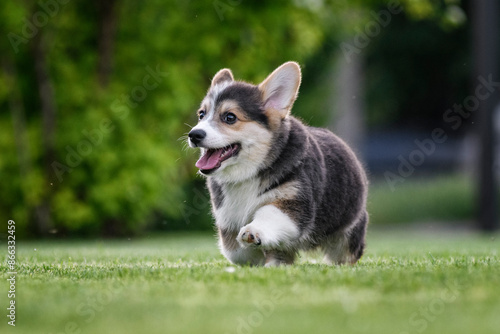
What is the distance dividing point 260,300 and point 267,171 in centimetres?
184

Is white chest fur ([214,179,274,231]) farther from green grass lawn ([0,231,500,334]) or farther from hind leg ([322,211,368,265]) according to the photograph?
hind leg ([322,211,368,265])

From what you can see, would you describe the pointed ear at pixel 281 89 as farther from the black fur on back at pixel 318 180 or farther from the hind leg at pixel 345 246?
the hind leg at pixel 345 246

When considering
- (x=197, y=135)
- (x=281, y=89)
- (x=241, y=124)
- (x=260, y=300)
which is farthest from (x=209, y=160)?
(x=260, y=300)

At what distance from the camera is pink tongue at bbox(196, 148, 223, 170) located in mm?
5216

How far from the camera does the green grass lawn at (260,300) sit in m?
3.00

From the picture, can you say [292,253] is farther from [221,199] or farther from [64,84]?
[64,84]

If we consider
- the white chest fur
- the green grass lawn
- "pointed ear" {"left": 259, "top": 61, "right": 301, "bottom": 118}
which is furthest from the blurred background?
the green grass lawn

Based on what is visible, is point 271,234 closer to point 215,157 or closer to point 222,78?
point 215,157

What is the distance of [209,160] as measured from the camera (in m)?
5.26

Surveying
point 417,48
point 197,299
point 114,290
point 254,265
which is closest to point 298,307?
point 197,299

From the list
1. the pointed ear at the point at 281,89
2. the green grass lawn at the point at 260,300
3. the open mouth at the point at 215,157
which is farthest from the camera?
the pointed ear at the point at 281,89

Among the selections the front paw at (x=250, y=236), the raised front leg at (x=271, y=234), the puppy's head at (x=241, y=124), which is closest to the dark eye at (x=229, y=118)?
the puppy's head at (x=241, y=124)

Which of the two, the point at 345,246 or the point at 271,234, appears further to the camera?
the point at 345,246

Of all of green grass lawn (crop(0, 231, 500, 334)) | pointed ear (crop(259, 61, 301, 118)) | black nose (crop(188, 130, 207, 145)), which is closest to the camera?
green grass lawn (crop(0, 231, 500, 334))
